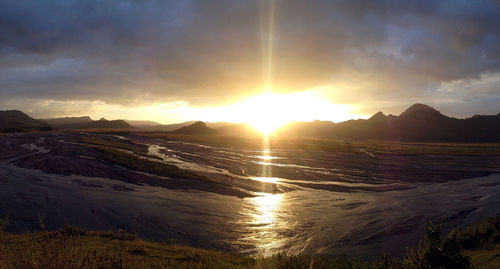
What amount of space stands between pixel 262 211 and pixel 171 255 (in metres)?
11.0

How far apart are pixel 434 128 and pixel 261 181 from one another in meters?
196

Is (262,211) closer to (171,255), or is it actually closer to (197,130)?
(171,255)

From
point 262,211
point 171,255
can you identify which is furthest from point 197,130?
point 171,255

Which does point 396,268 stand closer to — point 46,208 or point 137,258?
point 137,258

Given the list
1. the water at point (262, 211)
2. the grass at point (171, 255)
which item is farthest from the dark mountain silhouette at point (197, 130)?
the grass at point (171, 255)

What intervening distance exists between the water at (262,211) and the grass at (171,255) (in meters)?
3.35

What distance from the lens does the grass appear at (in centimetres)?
750

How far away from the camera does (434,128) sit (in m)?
191

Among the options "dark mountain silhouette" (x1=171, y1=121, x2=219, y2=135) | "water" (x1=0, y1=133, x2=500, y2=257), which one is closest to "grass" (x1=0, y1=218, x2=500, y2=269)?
"water" (x1=0, y1=133, x2=500, y2=257)

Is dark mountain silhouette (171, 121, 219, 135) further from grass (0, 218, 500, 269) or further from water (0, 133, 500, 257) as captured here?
grass (0, 218, 500, 269)

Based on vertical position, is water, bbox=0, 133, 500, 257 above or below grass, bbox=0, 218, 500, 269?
below

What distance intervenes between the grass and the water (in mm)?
3347

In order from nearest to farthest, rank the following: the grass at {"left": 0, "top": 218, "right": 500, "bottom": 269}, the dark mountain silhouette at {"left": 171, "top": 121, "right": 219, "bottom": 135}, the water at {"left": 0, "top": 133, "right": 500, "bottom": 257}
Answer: the grass at {"left": 0, "top": 218, "right": 500, "bottom": 269} < the water at {"left": 0, "top": 133, "right": 500, "bottom": 257} < the dark mountain silhouette at {"left": 171, "top": 121, "right": 219, "bottom": 135}

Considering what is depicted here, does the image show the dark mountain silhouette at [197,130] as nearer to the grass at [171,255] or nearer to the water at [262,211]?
the water at [262,211]
